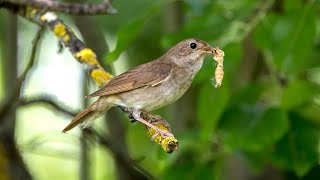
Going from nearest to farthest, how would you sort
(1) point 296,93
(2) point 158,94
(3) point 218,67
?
(3) point 218,67
(2) point 158,94
(1) point 296,93

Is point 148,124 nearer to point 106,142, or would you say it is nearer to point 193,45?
point 193,45

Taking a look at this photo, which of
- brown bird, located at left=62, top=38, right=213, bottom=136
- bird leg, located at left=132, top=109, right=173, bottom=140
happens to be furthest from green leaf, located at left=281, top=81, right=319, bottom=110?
bird leg, located at left=132, top=109, right=173, bottom=140

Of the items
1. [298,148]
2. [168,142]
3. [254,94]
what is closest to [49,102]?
[254,94]

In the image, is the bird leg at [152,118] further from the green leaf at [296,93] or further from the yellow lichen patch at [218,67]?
the green leaf at [296,93]

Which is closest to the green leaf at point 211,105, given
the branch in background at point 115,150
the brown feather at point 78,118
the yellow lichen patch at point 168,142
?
the branch in background at point 115,150

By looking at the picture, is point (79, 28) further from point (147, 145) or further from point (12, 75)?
point (147, 145)

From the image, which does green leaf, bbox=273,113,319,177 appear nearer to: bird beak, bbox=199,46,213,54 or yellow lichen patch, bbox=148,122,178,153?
bird beak, bbox=199,46,213,54
